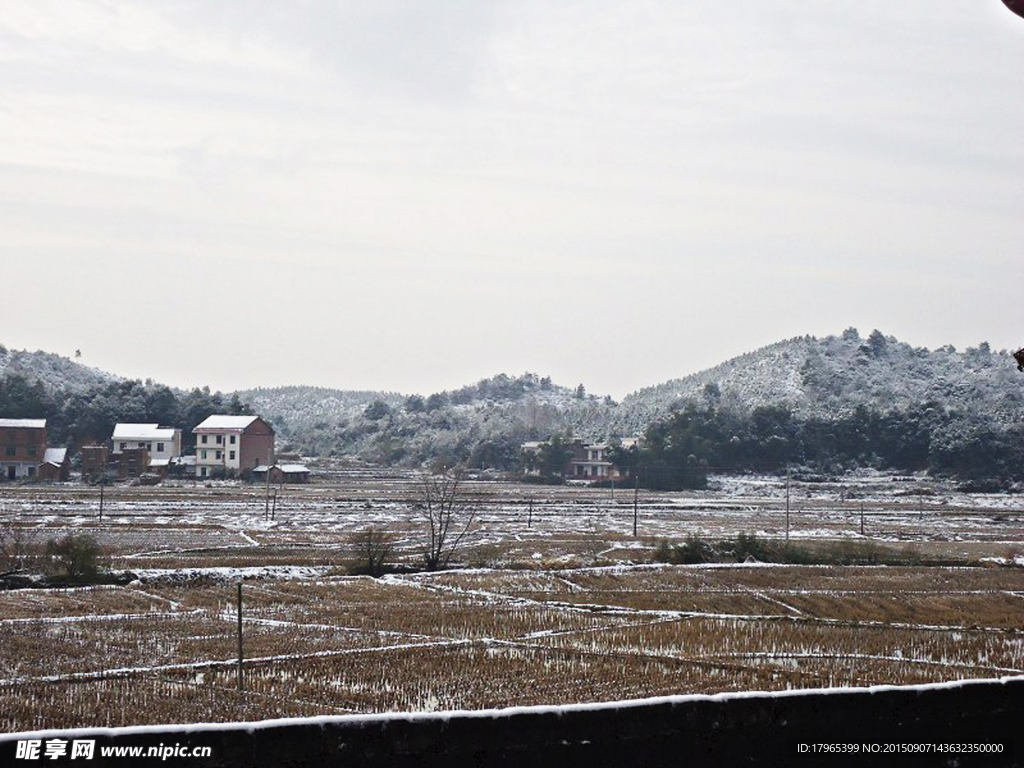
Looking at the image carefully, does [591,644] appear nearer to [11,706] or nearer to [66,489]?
[11,706]

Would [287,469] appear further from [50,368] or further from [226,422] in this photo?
[50,368]

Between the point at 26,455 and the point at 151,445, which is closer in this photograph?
the point at 26,455

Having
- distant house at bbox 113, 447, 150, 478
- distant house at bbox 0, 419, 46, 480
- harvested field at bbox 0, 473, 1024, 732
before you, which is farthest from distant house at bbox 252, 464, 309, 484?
harvested field at bbox 0, 473, 1024, 732

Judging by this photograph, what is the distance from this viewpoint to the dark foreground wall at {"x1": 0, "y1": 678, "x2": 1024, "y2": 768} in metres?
6.97

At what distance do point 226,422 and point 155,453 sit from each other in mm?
5511

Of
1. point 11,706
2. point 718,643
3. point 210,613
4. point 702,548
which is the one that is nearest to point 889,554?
point 702,548

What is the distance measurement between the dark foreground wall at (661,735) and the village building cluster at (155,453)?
246 ft

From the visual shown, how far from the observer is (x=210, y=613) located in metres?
23.8

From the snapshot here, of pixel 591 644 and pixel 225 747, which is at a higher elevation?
pixel 225 747

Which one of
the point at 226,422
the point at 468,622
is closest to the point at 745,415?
the point at 226,422

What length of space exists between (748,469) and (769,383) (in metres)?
71.8

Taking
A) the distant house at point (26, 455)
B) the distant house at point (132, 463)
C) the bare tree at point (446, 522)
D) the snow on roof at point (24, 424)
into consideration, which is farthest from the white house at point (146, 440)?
the bare tree at point (446, 522)

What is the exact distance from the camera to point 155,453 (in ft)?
284

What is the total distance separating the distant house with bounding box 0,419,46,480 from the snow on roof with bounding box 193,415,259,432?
11.5m
